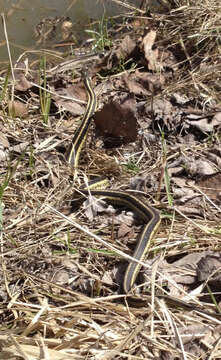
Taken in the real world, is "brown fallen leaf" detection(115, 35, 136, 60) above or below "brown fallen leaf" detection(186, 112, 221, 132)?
above

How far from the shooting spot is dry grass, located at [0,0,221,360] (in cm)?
229

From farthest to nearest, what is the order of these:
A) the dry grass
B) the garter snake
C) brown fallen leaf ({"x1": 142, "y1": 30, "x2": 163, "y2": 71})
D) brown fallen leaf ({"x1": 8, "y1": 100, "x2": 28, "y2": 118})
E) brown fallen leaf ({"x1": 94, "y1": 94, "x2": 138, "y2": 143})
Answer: brown fallen leaf ({"x1": 142, "y1": 30, "x2": 163, "y2": 71})
brown fallen leaf ({"x1": 8, "y1": 100, "x2": 28, "y2": 118})
brown fallen leaf ({"x1": 94, "y1": 94, "x2": 138, "y2": 143})
the garter snake
the dry grass

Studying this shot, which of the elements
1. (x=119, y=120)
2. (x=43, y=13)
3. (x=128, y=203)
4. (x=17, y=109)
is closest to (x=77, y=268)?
(x=128, y=203)

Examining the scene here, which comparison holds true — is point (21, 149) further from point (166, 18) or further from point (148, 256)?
point (166, 18)

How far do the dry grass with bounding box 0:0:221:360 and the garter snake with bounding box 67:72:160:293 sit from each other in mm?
73

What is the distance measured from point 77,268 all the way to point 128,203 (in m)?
0.56

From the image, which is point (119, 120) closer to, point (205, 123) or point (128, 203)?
point (205, 123)

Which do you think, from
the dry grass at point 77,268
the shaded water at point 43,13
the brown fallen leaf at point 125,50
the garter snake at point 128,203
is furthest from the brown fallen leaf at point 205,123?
the shaded water at point 43,13

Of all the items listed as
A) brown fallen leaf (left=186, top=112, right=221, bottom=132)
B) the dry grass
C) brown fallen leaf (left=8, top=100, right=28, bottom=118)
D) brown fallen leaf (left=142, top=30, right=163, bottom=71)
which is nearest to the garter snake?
A: the dry grass

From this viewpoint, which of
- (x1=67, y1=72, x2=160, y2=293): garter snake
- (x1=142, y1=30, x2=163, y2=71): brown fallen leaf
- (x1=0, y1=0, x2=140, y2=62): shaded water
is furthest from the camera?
(x1=0, y1=0, x2=140, y2=62): shaded water

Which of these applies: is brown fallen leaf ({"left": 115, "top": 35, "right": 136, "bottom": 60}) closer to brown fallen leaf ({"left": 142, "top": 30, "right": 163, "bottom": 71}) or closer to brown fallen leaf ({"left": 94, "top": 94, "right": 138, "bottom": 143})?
brown fallen leaf ({"left": 142, "top": 30, "right": 163, "bottom": 71})

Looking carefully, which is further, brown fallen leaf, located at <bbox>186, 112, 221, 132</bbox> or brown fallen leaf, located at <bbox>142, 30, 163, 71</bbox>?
brown fallen leaf, located at <bbox>142, 30, 163, 71</bbox>

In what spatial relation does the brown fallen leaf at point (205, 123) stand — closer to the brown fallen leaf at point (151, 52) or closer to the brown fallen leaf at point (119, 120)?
the brown fallen leaf at point (119, 120)

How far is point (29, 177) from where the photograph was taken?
11.2 feet
